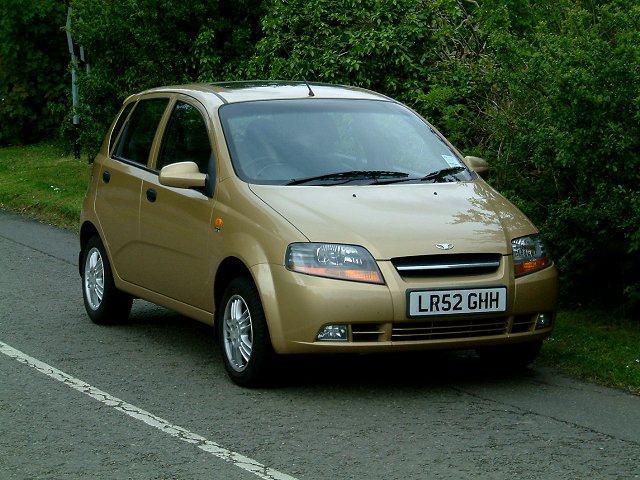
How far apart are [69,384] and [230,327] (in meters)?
0.99

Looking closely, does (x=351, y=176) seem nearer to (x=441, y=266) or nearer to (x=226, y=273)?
(x=226, y=273)

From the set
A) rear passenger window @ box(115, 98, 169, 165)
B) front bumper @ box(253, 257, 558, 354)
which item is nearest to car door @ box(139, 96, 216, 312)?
rear passenger window @ box(115, 98, 169, 165)

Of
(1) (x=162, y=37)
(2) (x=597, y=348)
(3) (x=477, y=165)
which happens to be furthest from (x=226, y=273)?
(1) (x=162, y=37)

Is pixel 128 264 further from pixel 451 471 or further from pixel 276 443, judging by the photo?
pixel 451 471

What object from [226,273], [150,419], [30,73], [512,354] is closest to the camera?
[150,419]

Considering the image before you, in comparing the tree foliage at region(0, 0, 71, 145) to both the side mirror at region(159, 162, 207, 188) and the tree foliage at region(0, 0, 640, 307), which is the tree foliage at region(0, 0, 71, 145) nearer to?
the tree foliage at region(0, 0, 640, 307)

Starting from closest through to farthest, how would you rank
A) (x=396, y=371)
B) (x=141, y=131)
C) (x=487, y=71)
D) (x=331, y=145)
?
(x=396, y=371) → (x=331, y=145) → (x=141, y=131) → (x=487, y=71)

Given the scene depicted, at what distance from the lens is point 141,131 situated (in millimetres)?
9930

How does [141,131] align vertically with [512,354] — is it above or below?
above

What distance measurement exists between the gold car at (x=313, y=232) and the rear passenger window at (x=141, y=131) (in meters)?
0.02

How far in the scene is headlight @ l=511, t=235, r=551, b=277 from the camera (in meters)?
7.89

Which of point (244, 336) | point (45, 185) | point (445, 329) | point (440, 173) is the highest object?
point (440, 173)

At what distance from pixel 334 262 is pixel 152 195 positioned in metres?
2.06

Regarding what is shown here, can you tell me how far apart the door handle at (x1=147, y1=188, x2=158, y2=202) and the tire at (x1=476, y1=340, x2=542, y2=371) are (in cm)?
235
